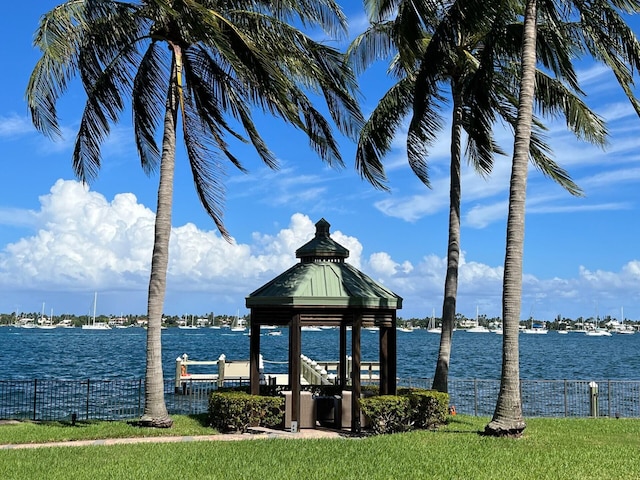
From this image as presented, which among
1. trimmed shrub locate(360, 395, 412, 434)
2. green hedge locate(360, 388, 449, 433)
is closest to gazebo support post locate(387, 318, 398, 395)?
green hedge locate(360, 388, 449, 433)

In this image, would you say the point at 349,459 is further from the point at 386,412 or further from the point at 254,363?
the point at 254,363

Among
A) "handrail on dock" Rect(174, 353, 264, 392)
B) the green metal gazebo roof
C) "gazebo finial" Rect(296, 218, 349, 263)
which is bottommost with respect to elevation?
"handrail on dock" Rect(174, 353, 264, 392)

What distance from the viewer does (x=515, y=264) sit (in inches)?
584

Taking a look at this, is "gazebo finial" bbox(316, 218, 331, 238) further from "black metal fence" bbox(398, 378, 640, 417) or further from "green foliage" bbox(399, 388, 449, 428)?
"black metal fence" bbox(398, 378, 640, 417)

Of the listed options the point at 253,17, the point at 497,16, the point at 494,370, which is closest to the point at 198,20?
the point at 253,17

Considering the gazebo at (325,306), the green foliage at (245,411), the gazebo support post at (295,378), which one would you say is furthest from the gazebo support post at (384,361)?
the green foliage at (245,411)

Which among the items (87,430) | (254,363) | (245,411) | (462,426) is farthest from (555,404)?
(87,430)

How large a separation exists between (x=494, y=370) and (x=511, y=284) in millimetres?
43640

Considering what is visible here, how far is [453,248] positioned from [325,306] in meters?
5.51

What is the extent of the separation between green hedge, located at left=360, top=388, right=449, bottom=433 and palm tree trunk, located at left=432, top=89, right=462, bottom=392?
203 cm

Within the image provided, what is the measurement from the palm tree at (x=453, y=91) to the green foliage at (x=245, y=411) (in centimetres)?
493

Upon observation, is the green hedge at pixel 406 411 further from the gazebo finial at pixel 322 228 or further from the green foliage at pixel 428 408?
the gazebo finial at pixel 322 228

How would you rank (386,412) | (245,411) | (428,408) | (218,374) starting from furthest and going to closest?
(218,374) → (428,408) → (245,411) → (386,412)

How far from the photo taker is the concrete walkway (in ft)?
46.3
